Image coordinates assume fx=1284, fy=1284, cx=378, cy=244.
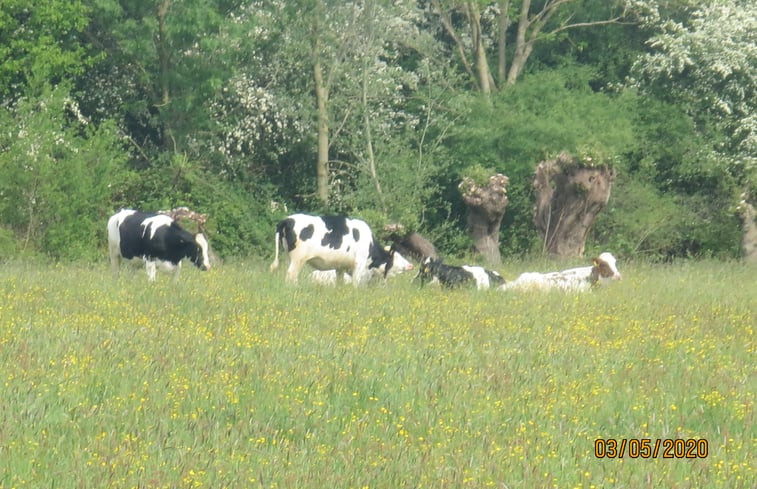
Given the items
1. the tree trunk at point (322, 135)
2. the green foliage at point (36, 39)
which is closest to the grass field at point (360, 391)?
the green foliage at point (36, 39)

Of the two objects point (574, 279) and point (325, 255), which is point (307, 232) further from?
point (574, 279)

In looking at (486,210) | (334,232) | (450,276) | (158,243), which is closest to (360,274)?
(334,232)

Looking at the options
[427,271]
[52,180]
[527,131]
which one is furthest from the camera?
[527,131]

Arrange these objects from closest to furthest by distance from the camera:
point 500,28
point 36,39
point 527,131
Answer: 1. point 36,39
2. point 527,131
3. point 500,28

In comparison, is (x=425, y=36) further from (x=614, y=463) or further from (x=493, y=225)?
(x=614, y=463)

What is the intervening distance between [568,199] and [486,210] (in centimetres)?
183

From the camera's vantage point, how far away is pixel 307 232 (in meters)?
20.8

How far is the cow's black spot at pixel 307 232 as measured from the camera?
20.7 m

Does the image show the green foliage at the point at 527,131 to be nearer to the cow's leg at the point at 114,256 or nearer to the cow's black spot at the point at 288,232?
the cow's black spot at the point at 288,232

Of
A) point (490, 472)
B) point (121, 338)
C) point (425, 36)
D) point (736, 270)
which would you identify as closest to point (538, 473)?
point (490, 472)

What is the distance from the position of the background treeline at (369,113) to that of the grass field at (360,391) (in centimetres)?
1404

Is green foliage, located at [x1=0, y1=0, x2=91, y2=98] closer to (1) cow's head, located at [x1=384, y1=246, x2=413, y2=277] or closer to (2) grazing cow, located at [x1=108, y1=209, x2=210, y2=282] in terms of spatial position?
(2) grazing cow, located at [x1=108, y1=209, x2=210, y2=282]

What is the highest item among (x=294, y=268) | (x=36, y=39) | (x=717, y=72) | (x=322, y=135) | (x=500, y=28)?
(x=500, y=28)

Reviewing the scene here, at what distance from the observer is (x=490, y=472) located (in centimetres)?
739
